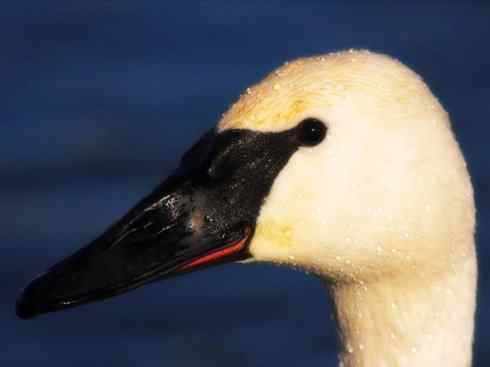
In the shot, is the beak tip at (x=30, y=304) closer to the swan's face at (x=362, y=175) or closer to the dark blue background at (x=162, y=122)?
the swan's face at (x=362, y=175)

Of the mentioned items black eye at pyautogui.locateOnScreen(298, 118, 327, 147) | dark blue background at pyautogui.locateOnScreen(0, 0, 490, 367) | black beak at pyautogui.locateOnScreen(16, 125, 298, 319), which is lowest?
dark blue background at pyautogui.locateOnScreen(0, 0, 490, 367)

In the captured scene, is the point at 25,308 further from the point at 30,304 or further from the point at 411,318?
the point at 411,318

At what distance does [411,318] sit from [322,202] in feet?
1.65

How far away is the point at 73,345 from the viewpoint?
369 inches

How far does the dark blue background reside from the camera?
9.39 metres

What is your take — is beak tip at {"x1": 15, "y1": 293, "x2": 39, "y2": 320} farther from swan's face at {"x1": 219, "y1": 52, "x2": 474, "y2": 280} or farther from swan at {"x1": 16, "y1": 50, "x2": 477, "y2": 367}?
swan's face at {"x1": 219, "y1": 52, "x2": 474, "y2": 280}

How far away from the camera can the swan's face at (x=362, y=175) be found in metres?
5.20

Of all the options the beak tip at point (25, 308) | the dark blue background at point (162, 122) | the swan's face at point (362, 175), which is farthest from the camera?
the dark blue background at point (162, 122)

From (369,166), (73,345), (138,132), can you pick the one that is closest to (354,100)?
(369,166)

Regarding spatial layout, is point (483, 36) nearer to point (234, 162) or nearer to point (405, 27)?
point (405, 27)

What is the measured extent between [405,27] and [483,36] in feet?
1.74

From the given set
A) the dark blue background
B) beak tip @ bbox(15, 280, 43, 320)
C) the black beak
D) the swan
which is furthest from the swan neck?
the dark blue background

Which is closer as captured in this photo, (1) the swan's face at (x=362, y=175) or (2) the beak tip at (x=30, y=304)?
(1) the swan's face at (x=362, y=175)

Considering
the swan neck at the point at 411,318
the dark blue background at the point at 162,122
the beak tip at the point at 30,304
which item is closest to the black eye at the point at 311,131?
the swan neck at the point at 411,318
